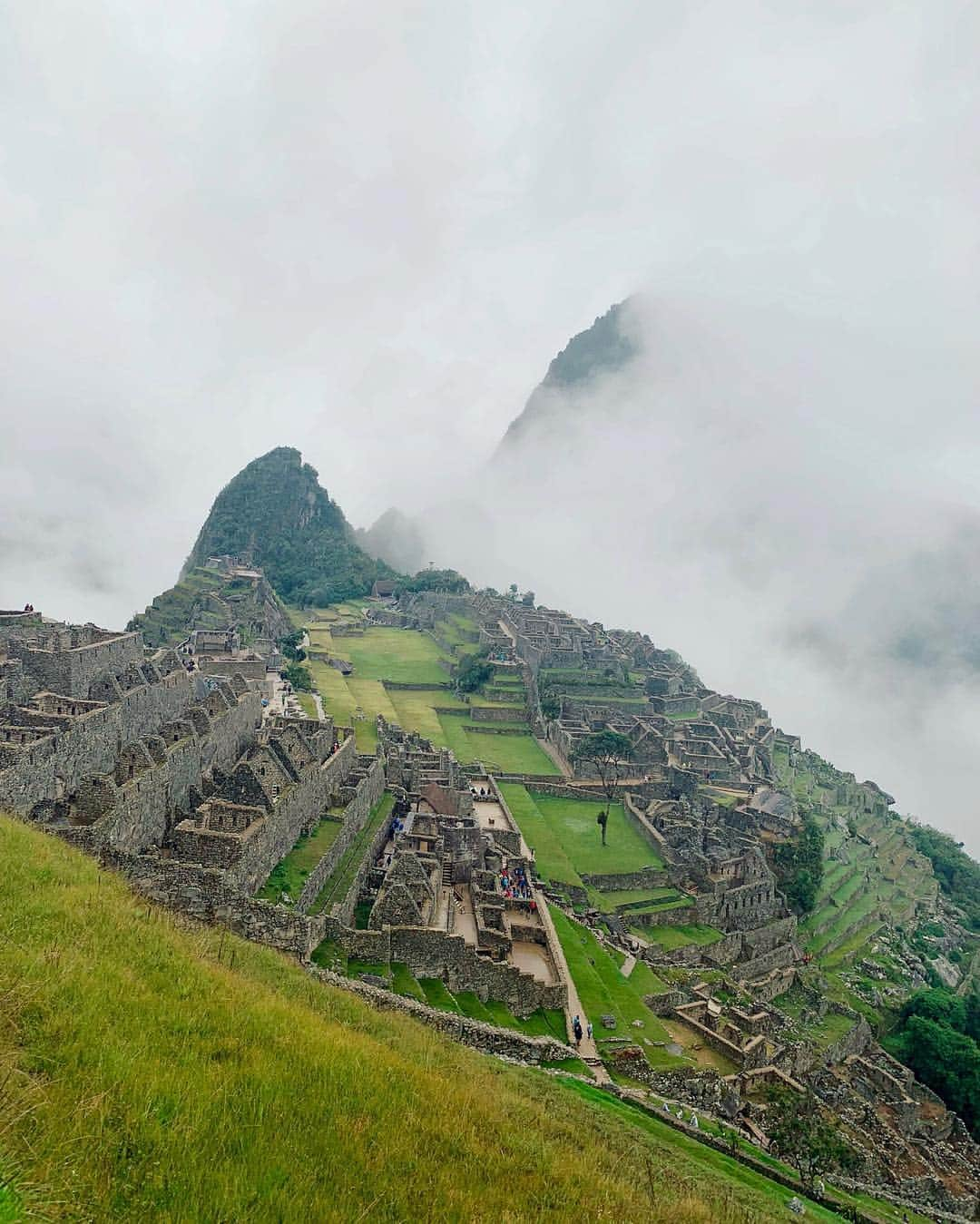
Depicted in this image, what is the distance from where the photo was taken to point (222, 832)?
16.7 m

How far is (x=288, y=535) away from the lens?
99438mm

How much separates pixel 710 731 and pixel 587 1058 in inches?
Answer: 1556

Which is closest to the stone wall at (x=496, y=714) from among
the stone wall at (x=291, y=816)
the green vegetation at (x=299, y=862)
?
the stone wall at (x=291, y=816)

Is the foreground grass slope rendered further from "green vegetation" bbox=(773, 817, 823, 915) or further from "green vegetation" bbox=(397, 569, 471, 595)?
"green vegetation" bbox=(397, 569, 471, 595)

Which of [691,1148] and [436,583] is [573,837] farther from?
[436,583]

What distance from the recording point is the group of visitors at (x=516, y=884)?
2393 centimetres

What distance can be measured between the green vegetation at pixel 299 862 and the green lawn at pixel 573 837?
11.7 meters

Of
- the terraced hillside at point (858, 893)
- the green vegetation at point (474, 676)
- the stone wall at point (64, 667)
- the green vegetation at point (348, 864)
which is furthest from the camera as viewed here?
the green vegetation at point (474, 676)

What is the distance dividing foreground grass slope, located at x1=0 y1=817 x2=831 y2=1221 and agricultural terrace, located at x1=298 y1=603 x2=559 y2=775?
907 inches

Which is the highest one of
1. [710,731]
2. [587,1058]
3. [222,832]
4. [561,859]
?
[710,731]

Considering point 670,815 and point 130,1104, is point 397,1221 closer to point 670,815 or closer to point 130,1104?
point 130,1104

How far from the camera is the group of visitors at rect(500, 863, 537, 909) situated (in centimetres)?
2393

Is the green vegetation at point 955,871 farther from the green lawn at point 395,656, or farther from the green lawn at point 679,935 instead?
the green lawn at point 395,656

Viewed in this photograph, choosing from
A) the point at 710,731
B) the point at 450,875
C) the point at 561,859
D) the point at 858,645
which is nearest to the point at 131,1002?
the point at 450,875
